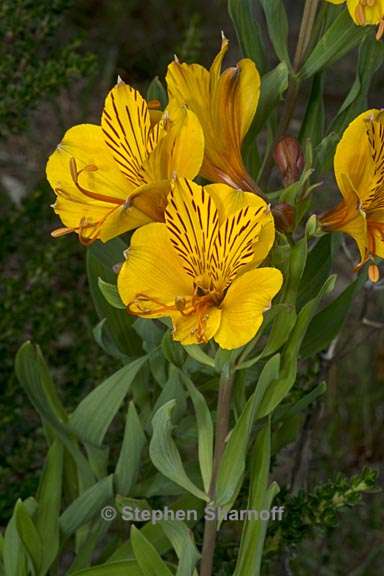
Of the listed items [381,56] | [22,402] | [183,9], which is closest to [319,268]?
[381,56]

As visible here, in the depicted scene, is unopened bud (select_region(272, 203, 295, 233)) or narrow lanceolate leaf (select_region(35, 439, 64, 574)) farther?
narrow lanceolate leaf (select_region(35, 439, 64, 574))

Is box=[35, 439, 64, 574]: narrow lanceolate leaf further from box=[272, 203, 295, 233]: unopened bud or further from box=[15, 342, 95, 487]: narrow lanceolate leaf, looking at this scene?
box=[272, 203, 295, 233]: unopened bud

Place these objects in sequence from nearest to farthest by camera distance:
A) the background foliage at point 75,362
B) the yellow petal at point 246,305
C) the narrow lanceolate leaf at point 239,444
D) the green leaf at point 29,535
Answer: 1. the yellow petal at point 246,305
2. the narrow lanceolate leaf at point 239,444
3. the green leaf at point 29,535
4. the background foliage at point 75,362

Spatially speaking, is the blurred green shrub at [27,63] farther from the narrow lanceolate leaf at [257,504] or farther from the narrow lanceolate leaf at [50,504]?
the narrow lanceolate leaf at [257,504]

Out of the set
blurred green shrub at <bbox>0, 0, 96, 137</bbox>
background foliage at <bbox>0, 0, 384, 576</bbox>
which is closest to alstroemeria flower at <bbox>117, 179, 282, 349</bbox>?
background foliage at <bbox>0, 0, 384, 576</bbox>

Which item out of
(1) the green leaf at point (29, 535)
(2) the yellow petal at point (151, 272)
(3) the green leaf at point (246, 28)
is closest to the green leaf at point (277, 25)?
(3) the green leaf at point (246, 28)

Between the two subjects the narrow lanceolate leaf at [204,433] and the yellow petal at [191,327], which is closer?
the yellow petal at [191,327]
